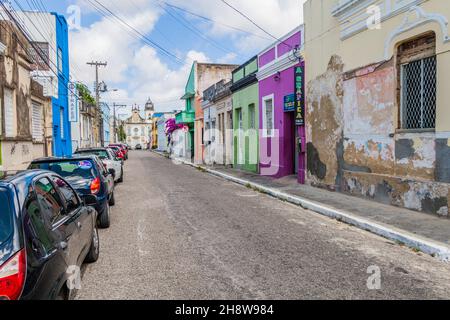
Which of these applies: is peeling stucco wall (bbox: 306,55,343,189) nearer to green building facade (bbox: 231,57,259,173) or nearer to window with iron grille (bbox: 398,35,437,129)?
window with iron grille (bbox: 398,35,437,129)

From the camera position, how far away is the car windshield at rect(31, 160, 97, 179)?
7.87 m

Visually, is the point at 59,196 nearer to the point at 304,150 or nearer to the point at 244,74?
the point at 304,150

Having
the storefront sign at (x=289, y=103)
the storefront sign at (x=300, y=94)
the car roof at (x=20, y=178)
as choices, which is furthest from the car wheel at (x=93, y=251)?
the storefront sign at (x=289, y=103)

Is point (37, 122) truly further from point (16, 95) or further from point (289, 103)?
point (289, 103)

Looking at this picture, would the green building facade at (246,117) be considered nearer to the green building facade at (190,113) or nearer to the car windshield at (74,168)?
the car windshield at (74,168)

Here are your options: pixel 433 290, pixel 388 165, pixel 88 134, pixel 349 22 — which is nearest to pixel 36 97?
pixel 349 22

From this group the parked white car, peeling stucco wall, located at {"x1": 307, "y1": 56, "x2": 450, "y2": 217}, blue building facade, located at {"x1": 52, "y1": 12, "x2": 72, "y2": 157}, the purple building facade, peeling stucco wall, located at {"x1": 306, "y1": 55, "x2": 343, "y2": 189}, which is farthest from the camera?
blue building facade, located at {"x1": 52, "y1": 12, "x2": 72, "y2": 157}

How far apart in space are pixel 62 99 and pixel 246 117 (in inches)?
577

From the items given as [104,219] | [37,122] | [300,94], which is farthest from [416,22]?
[37,122]

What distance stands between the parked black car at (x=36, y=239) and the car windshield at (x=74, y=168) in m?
3.57

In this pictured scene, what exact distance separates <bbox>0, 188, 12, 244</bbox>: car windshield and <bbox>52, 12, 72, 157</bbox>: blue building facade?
23024 millimetres

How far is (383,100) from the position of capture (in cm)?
959

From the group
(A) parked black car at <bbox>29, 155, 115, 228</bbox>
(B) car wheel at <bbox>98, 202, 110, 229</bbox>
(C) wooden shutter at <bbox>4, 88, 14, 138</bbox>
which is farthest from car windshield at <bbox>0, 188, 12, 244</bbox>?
(C) wooden shutter at <bbox>4, 88, 14, 138</bbox>

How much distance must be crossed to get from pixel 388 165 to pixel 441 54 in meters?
2.74
